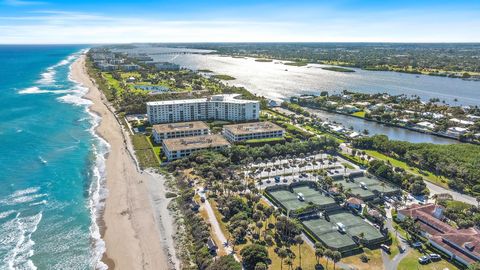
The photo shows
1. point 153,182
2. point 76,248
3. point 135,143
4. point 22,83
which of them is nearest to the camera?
point 76,248

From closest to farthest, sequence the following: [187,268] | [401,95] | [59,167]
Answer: [187,268], [59,167], [401,95]

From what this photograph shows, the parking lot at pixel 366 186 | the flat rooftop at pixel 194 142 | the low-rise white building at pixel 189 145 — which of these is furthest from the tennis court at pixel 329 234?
the flat rooftop at pixel 194 142

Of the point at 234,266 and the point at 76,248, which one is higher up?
the point at 234,266

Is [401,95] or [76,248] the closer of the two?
[76,248]

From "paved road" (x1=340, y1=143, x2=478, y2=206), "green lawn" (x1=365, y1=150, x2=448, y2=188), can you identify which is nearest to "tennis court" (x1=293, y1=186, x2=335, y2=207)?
"paved road" (x1=340, y1=143, x2=478, y2=206)

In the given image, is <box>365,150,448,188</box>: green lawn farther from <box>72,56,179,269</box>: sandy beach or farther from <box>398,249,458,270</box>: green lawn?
<box>72,56,179,269</box>: sandy beach

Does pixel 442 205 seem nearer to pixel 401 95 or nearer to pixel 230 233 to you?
pixel 230 233

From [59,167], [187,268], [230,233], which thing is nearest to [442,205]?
[230,233]
